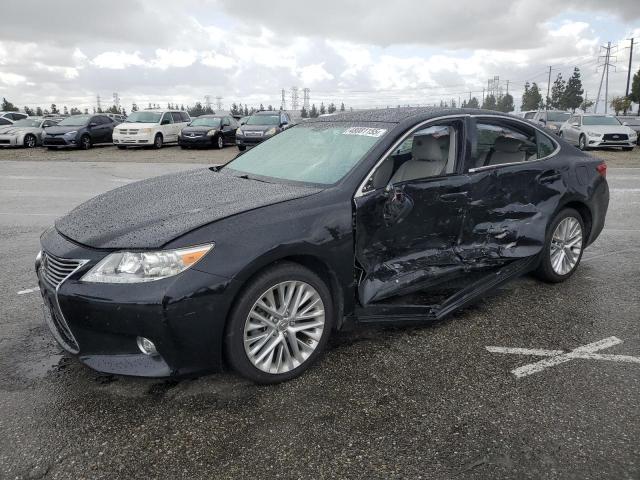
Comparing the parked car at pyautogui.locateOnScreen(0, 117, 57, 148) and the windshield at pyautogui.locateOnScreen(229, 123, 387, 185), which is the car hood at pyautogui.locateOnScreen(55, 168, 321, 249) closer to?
the windshield at pyautogui.locateOnScreen(229, 123, 387, 185)

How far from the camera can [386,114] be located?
4.27m

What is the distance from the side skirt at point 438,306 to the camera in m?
3.56

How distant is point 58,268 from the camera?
3051 millimetres

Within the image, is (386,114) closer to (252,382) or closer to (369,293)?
(369,293)

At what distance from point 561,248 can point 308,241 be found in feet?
9.56

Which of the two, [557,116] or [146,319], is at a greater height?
[557,116]

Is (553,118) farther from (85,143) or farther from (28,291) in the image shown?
(28,291)

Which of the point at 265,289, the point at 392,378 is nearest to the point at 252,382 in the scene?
the point at 265,289

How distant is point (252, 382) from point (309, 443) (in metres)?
0.68

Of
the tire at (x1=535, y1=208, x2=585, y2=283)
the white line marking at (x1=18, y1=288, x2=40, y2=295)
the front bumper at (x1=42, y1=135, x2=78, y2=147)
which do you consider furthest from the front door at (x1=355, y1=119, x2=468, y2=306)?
the front bumper at (x1=42, y1=135, x2=78, y2=147)

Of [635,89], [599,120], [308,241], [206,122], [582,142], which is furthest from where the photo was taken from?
[635,89]

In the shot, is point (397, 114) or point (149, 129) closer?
point (397, 114)

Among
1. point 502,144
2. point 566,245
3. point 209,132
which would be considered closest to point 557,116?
point 209,132

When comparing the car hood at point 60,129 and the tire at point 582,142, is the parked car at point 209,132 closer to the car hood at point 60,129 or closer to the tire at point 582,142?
the car hood at point 60,129
